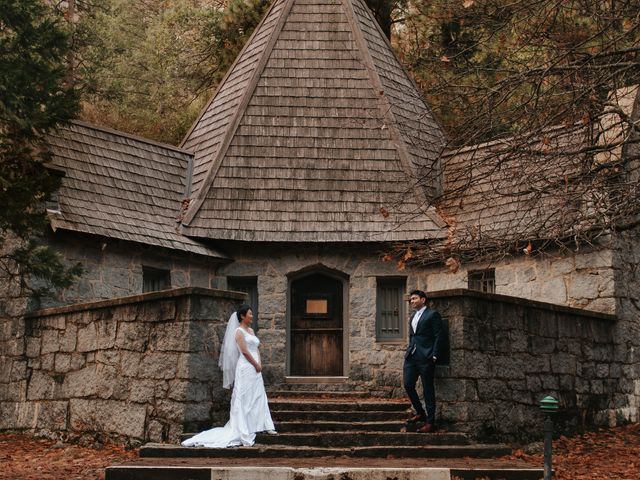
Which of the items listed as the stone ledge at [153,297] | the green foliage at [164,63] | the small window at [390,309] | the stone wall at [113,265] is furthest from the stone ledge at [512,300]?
the green foliage at [164,63]

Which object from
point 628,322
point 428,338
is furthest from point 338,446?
point 628,322

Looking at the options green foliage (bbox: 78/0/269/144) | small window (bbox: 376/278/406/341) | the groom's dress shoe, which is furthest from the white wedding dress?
green foliage (bbox: 78/0/269/144)

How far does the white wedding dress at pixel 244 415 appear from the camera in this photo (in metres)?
10.4

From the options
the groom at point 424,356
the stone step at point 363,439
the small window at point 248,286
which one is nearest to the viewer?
the stone step at point 363,439

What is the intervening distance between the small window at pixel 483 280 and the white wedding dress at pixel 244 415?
591cm

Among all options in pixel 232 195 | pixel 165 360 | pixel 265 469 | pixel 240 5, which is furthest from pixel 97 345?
pixel 240 5

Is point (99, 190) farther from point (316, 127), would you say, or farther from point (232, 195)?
point (316, 127)

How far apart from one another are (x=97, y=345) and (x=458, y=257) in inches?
240

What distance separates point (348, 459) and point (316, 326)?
20.9 ft

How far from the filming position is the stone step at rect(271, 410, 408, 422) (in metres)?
12.0

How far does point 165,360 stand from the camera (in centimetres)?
1106

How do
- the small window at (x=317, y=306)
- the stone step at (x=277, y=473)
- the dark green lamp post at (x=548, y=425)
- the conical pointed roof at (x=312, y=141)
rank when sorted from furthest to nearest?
the small window at (x=317, y=306) → the conical pointed roof at (x=312, y=141) → the stone step at (x=277, y=473) → the dark green lamp post at (x=548, y=425)

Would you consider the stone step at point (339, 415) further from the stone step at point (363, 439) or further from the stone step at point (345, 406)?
the stone step at point (363, 439)

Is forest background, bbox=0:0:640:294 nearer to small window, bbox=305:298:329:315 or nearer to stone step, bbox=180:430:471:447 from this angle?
small window, bbox=305:298:329:315
